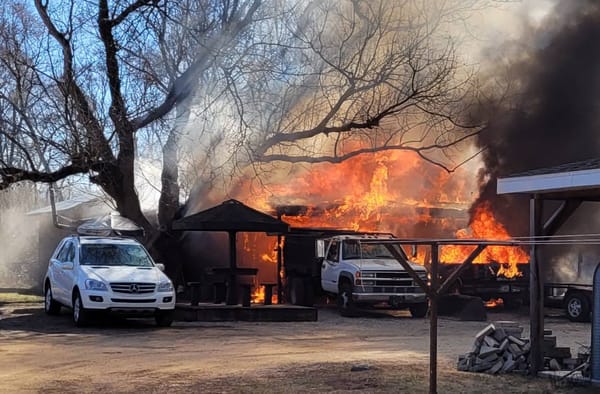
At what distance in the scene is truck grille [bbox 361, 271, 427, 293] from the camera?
21.6 meters

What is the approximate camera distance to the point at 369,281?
A: 2161cm

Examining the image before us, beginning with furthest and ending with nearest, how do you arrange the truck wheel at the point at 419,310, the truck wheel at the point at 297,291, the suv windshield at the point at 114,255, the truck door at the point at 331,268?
1. the truck wheel at the point at 297,291
2. the truck door at the point at 331,268
3. the truck wheel at the point at 419,310
4. the suv windshield at the point at 114,255

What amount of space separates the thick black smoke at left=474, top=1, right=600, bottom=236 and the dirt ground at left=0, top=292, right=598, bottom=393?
29.7ft

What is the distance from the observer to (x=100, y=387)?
10320 mm

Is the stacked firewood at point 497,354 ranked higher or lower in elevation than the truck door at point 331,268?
lower

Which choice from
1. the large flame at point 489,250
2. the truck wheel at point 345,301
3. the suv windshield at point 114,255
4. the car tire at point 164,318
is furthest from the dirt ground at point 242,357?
the large flame at point 489,250

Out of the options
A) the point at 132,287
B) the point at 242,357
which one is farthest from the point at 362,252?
the point at 242,357

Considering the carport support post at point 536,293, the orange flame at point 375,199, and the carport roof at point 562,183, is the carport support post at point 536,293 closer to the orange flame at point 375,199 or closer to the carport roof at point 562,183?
the carport roof at point 562,183

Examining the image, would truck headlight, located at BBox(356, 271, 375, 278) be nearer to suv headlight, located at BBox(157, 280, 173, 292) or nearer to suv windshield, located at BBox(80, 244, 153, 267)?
suv windshield, located at BBox(80, 244, 153, 267)

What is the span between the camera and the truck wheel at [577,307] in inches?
858

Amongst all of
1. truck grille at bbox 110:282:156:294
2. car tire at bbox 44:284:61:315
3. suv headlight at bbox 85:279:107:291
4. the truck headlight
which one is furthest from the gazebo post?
suv headlight at bbox 85:279:107:291

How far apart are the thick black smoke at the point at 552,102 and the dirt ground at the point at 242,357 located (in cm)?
905

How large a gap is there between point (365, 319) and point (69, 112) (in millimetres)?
9007

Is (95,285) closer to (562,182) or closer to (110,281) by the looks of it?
(110,281)
